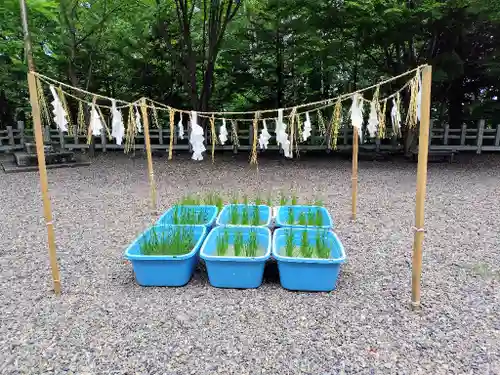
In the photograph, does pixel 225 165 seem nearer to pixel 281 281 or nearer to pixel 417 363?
pixel 281 281

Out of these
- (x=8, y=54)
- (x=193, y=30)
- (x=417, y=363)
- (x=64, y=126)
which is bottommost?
(x=417, y=363)

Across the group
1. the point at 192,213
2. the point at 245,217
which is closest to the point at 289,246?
the point at 245,217

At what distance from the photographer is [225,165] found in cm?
827

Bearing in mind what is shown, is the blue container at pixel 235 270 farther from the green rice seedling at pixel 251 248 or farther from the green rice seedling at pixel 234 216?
the green rice seedling at pixel 234 216

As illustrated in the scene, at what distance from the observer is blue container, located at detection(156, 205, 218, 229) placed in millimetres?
3563

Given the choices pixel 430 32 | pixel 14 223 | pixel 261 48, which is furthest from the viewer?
pixel 261 48

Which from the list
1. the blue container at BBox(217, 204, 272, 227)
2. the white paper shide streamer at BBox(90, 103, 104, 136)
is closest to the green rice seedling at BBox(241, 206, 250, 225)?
the blue container at BBox(217, 204, 272, 227)

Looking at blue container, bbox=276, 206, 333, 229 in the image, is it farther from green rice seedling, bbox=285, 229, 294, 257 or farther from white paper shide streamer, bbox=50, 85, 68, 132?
white paper shide streamer, bbox=50, 85, 68, 132

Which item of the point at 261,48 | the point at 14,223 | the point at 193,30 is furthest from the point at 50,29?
the point at 14,223

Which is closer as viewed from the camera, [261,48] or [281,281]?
[281,281]

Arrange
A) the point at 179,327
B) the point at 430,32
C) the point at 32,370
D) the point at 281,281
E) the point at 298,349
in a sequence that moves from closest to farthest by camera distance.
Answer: the point at 32,370 < the point at 298,349 < the point at 179,327 < the point at 281,281 < the point at 430,32

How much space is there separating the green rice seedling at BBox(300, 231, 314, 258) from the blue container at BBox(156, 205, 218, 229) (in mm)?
950

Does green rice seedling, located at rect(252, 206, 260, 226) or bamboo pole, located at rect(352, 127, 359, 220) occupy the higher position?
bamboo pole, located at rect(352, 127, 359, 220)

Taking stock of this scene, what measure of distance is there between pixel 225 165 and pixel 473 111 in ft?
19.0
